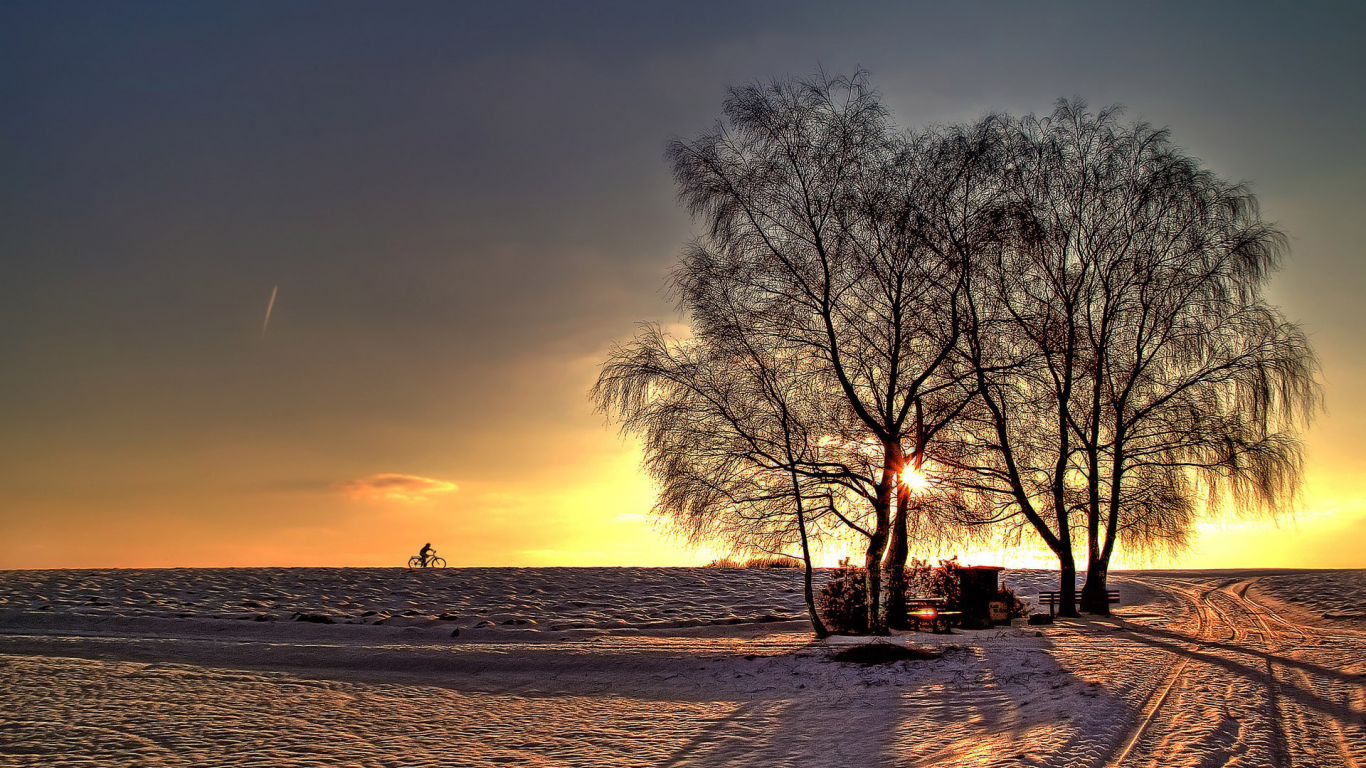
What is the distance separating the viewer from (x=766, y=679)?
49.8ft

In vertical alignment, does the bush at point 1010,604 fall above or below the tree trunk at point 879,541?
below

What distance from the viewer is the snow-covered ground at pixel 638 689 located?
952cm

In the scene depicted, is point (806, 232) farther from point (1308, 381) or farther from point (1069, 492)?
point (1308, 381)

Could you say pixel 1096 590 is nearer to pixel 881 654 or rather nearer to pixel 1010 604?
pixel 1010 604

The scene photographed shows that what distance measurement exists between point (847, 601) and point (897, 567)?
1.46m

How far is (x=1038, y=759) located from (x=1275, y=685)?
21.4ft

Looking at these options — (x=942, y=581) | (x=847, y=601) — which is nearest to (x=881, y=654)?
(x=847, y=601)

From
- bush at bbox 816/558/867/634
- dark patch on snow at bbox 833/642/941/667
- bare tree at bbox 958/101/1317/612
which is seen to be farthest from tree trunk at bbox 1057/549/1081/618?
dark patch on snow at bbox 833/642/941/667

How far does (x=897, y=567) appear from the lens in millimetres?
21297

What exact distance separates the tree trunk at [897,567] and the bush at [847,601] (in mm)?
587

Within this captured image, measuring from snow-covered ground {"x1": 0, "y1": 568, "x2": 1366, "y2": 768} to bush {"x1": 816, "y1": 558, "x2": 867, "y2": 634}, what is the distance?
2.75ft

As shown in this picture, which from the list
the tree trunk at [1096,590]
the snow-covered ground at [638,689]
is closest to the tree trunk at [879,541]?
the snow-covered ground at [638,689]

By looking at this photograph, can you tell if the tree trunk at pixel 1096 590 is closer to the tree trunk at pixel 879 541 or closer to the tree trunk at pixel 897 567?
the tree trunk at pixel 897 567

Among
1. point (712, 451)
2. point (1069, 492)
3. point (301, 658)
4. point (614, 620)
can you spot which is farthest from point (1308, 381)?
point (301, 658)
